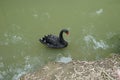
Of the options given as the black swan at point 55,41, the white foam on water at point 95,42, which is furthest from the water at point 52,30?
the black swan at point 55,41

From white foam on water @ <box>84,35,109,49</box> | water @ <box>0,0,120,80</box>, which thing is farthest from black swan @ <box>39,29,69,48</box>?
white foam on water @ <box>84,35,109,49</box>

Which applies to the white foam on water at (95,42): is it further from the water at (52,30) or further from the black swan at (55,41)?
the black swan at (55,41)

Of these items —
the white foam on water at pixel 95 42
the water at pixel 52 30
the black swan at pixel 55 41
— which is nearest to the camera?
the water at pixel 52 30

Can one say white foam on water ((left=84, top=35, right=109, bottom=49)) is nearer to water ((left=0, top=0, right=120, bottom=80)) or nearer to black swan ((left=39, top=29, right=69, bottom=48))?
water ((left=0, top=0, right=120, bottom=80))

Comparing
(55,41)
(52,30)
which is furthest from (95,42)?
(52,30)

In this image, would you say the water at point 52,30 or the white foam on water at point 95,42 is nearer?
the water at point 52,30

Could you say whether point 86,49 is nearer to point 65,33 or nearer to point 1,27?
point 65,33

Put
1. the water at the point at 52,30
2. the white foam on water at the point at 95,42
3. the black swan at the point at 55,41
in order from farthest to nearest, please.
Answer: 1. the white foam on water at the point at 95,42
2. the black swan at the point at 55,41
3. the water at the point at 52,30

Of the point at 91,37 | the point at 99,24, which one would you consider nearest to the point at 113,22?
the point at 99,24

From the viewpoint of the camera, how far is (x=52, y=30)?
759 cm

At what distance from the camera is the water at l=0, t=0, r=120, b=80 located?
679 cm

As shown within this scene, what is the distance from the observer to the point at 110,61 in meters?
6.30

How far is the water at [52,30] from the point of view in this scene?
679cm

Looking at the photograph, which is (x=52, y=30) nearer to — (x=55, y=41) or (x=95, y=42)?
(x=55, y=41)
